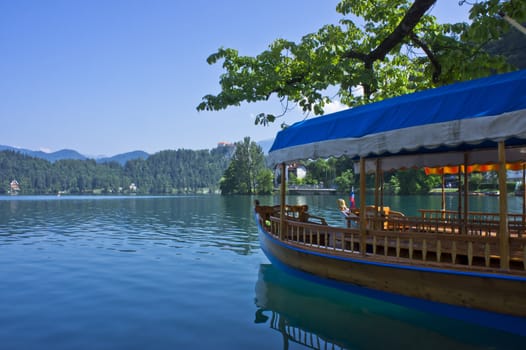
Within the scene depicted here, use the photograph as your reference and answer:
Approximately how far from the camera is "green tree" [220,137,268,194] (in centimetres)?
10988

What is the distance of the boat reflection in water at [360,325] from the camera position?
635 centimetres

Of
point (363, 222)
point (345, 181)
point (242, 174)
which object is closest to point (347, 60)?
point (363, 222)

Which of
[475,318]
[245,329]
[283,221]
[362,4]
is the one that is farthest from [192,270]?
[362,4]

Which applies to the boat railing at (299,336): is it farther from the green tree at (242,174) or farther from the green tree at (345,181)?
the green tree at (242,174)

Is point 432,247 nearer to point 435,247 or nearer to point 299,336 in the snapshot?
point 435,247

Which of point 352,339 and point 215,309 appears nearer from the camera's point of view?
point 352,339

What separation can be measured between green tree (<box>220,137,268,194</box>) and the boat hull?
323 feet

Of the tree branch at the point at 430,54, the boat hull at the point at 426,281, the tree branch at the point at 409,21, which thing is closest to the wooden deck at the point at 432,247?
the boat hull at the point at 426,281

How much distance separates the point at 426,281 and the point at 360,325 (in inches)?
59.0

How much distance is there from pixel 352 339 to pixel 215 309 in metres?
3.00

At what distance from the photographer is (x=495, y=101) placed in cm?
589

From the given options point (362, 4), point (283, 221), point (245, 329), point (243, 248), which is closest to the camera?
point (245, 329)

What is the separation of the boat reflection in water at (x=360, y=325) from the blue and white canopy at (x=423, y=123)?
3050mm

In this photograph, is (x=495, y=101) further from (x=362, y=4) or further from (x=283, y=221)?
(x=362, y=4)
